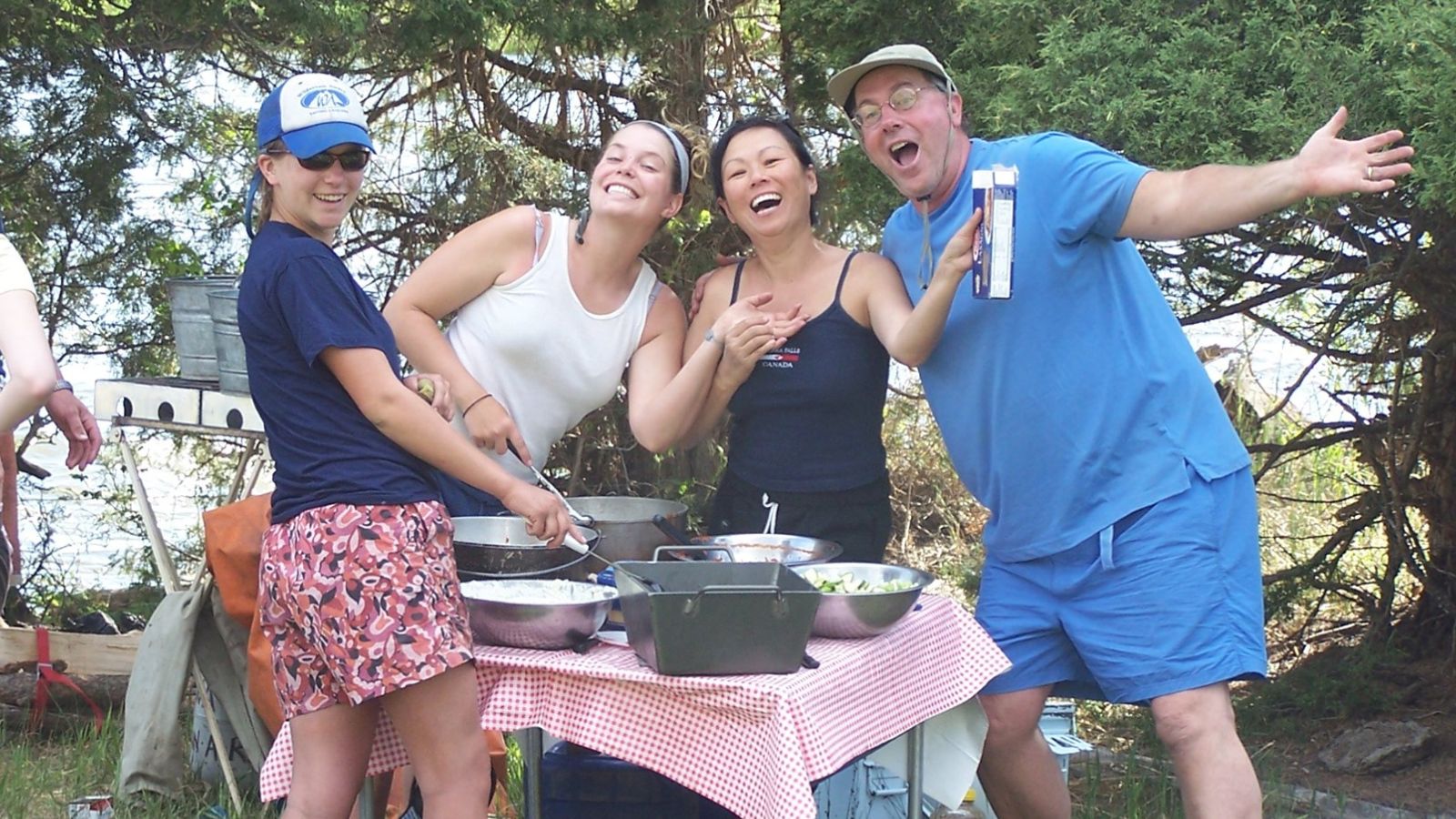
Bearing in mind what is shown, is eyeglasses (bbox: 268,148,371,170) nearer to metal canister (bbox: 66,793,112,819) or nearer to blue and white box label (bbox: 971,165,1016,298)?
blue and white box label (bbox: 971,165,1016,298)

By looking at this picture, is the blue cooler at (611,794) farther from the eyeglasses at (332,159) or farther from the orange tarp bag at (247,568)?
the eyeglasses at (332,159)

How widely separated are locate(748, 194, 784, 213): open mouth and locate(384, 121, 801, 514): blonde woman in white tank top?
0.59 feet

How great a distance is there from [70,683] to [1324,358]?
4426 millimetres

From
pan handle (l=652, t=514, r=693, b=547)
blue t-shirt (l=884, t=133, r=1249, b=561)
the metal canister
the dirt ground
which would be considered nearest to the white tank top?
pan handle (l=652, t=514, r=693, b=547)

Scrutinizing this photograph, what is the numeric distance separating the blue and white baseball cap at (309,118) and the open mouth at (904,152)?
1046 mm

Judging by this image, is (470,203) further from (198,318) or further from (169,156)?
(198,318)

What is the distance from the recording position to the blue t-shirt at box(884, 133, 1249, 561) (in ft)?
9.41

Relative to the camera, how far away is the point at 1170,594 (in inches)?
112

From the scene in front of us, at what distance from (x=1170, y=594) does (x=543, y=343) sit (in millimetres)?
1424

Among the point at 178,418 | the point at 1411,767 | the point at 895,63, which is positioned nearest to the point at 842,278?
the point at 895,63

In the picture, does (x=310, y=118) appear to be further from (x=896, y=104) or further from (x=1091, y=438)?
(x=1091, y=438)

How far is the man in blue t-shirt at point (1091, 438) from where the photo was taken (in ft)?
9.25

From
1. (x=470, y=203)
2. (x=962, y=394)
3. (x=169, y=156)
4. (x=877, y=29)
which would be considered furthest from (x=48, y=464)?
(x=962, y=394)

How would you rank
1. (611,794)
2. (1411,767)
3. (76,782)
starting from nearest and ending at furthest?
(611,794)
(76,782)
(1411,767)
